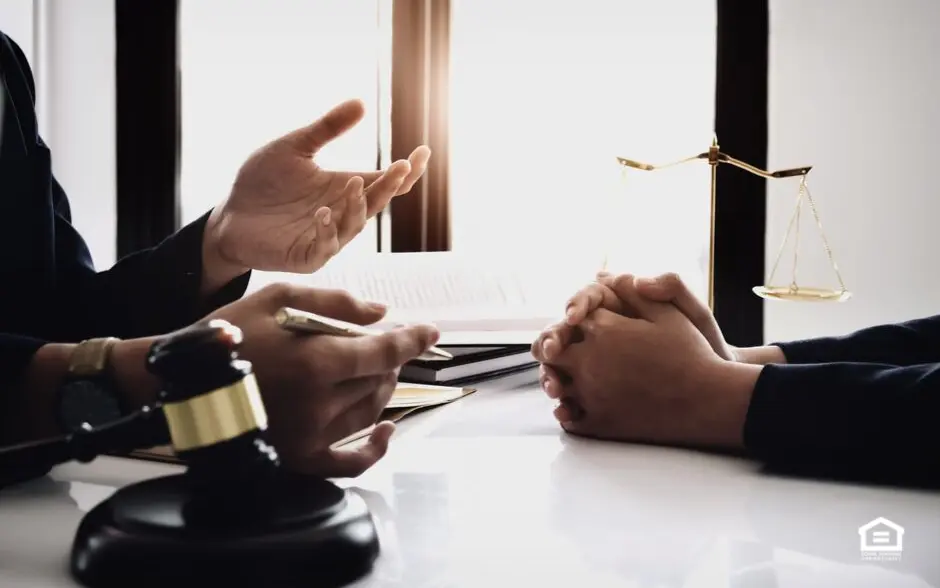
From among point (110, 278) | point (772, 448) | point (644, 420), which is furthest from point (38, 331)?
point (772, 448)

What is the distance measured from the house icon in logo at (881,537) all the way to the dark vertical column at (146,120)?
2.20 metres

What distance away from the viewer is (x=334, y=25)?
245 centimetres

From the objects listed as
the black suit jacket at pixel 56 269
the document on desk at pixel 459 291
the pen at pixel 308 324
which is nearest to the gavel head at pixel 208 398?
the pen at pixel 308 324

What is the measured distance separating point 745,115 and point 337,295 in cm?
167

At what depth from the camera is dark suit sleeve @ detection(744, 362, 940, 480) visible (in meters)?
0.67

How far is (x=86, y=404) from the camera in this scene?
0.60 metres

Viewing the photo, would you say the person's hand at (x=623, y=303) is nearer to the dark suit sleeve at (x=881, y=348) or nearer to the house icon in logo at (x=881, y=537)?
the dark suit sleeve at (x=881, y=348)

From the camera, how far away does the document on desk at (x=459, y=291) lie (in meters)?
1.18

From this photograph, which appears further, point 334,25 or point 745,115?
point 334,25

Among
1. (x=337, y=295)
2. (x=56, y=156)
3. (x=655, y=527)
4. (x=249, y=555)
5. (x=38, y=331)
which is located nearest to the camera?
(x=249, y=555)

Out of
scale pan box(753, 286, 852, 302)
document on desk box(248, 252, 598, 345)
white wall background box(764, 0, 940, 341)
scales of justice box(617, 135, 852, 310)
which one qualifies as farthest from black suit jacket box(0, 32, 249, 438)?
white wall background box(764, 0, 940, 341)

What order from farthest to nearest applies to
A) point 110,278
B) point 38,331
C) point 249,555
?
point 110,278
point 38,331
point 249,555

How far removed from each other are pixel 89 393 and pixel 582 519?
344mm

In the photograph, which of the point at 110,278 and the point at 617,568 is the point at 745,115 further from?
the point at 617,568
